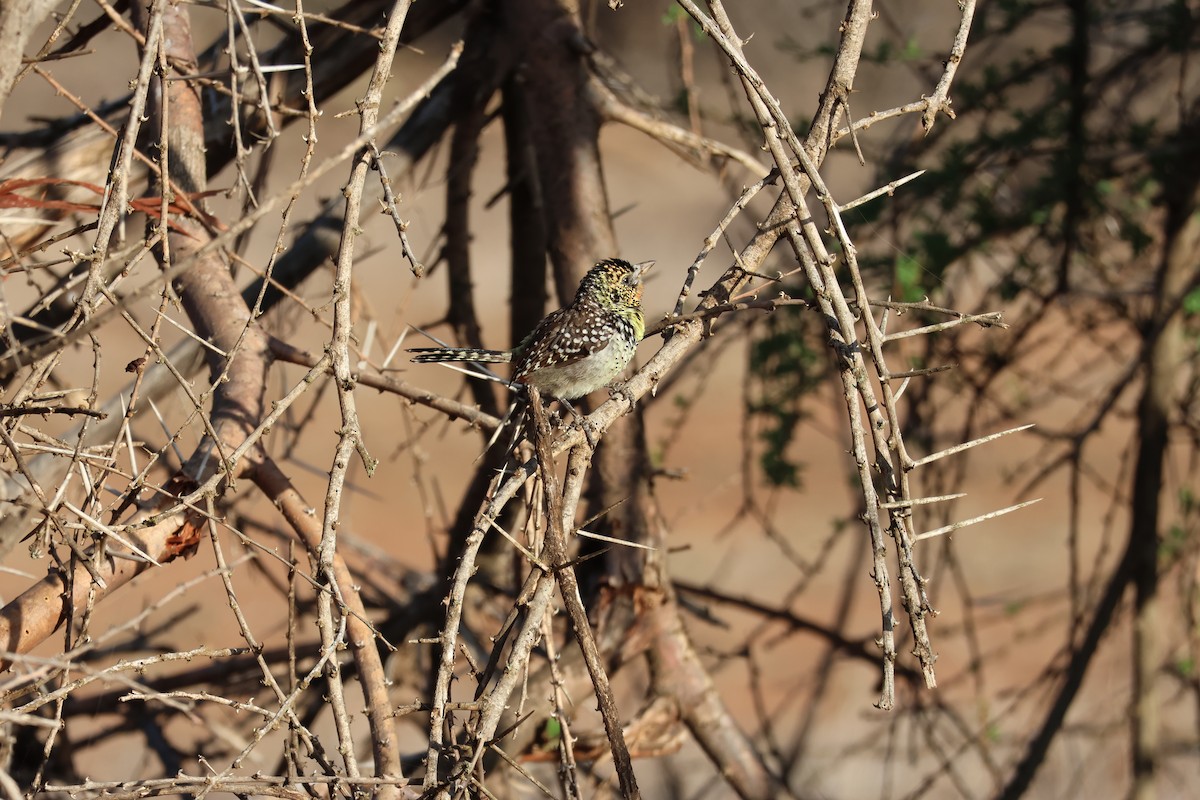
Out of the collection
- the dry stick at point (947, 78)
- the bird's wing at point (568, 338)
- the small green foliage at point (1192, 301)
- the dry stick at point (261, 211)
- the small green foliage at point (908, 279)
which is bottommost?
the dry stick at point (261, 211)

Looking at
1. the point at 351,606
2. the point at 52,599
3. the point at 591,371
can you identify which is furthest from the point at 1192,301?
the point at 52,599

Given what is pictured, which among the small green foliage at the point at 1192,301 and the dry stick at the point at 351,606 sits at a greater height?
the small green foliage at the point at 1192,301

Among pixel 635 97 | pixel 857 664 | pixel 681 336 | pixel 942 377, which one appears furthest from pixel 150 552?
pixel 857 664

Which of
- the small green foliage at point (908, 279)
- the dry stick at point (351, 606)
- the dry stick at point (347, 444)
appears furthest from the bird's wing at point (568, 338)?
the dry stick at point (347, 444)

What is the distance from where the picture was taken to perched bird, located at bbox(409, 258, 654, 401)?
379 cm

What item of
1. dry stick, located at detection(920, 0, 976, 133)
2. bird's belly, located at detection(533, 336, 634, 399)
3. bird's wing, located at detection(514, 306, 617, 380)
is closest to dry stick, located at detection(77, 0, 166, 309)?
dry stick, located at detection(920, 0, 976, 133)

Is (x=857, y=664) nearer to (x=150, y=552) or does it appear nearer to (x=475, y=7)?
(x=475, y=7)

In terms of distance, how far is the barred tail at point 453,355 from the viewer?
3221 mm

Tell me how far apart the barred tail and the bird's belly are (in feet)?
0.52

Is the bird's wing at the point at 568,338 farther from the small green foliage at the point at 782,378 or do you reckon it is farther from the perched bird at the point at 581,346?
the small green foliage at the point at 782,378

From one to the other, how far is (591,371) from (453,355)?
22.7 inches

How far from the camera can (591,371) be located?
150 inches

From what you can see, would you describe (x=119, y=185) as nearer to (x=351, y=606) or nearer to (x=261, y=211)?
(x=261, y=211)

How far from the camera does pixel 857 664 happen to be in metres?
11.4
